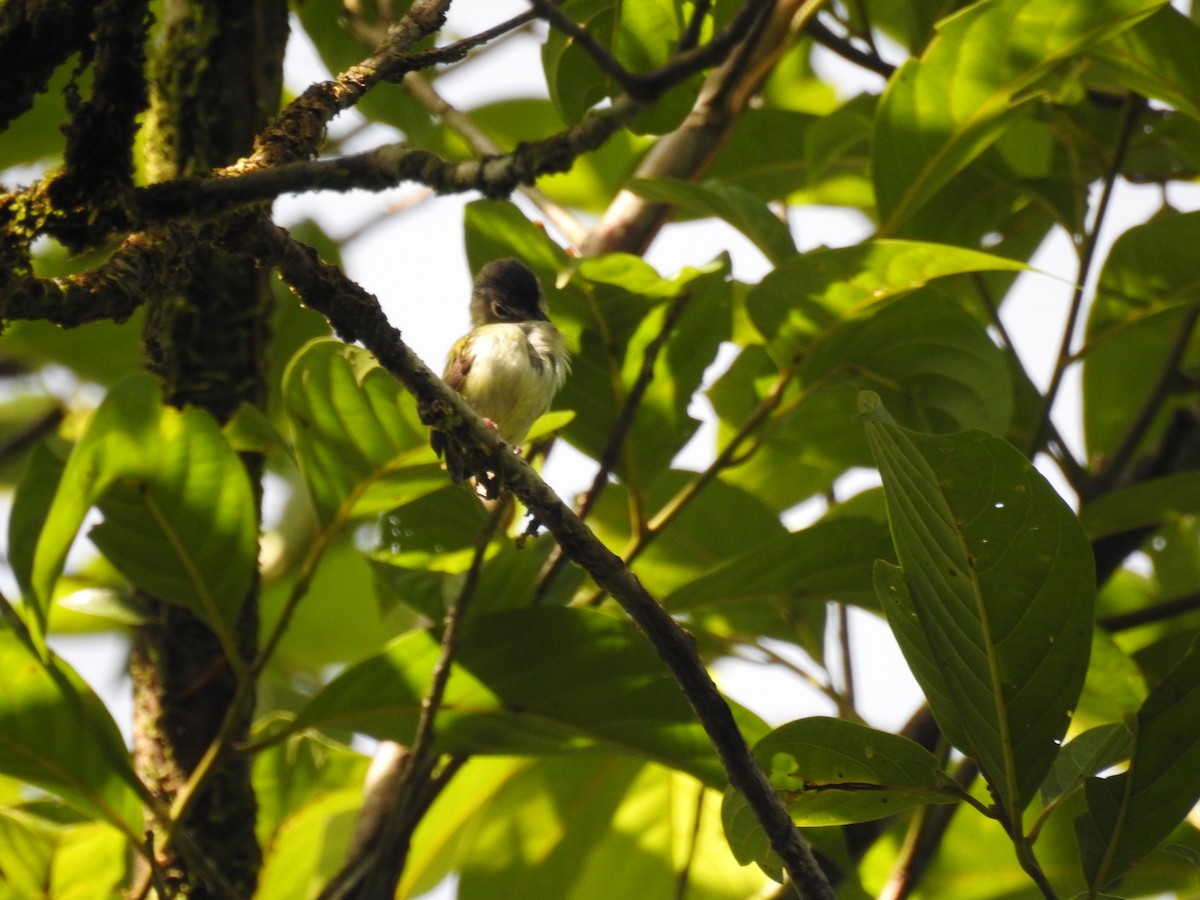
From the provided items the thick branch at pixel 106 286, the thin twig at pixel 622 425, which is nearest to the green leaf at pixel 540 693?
the thin twig at pixel 622 425

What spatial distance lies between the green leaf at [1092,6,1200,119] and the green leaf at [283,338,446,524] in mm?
1436

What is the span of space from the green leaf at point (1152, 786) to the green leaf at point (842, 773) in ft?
0.70

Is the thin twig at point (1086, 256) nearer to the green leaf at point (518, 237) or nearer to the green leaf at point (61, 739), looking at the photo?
the green leaf at point (518, 237)

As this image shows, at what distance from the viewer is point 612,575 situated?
1442 mm

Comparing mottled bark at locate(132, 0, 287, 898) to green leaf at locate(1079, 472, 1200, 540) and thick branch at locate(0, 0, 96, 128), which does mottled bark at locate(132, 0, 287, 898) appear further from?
green leaf at locate(1079, 472, 1200, 540)

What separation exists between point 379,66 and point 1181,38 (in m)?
1.57

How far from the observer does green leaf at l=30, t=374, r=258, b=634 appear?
5.70 feet

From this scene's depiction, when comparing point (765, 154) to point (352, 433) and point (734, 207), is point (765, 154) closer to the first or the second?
point (734, 207)

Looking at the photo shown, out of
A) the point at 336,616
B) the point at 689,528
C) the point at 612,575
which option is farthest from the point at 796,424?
the point at 336,616

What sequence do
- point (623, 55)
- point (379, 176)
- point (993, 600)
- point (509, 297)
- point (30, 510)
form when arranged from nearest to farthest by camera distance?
point (379, 176) < point (993, 600) < point (30, 510) < point (623, 55) < point (509, 297)

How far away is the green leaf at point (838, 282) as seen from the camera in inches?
79.0

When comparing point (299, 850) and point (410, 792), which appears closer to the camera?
point (410, 792)

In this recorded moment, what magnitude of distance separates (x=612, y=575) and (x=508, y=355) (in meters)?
1.59

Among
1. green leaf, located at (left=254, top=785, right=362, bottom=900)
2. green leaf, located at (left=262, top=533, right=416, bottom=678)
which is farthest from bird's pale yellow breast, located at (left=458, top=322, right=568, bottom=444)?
green leaf, located at (left=254, top=785, right=362, bottom=900)
